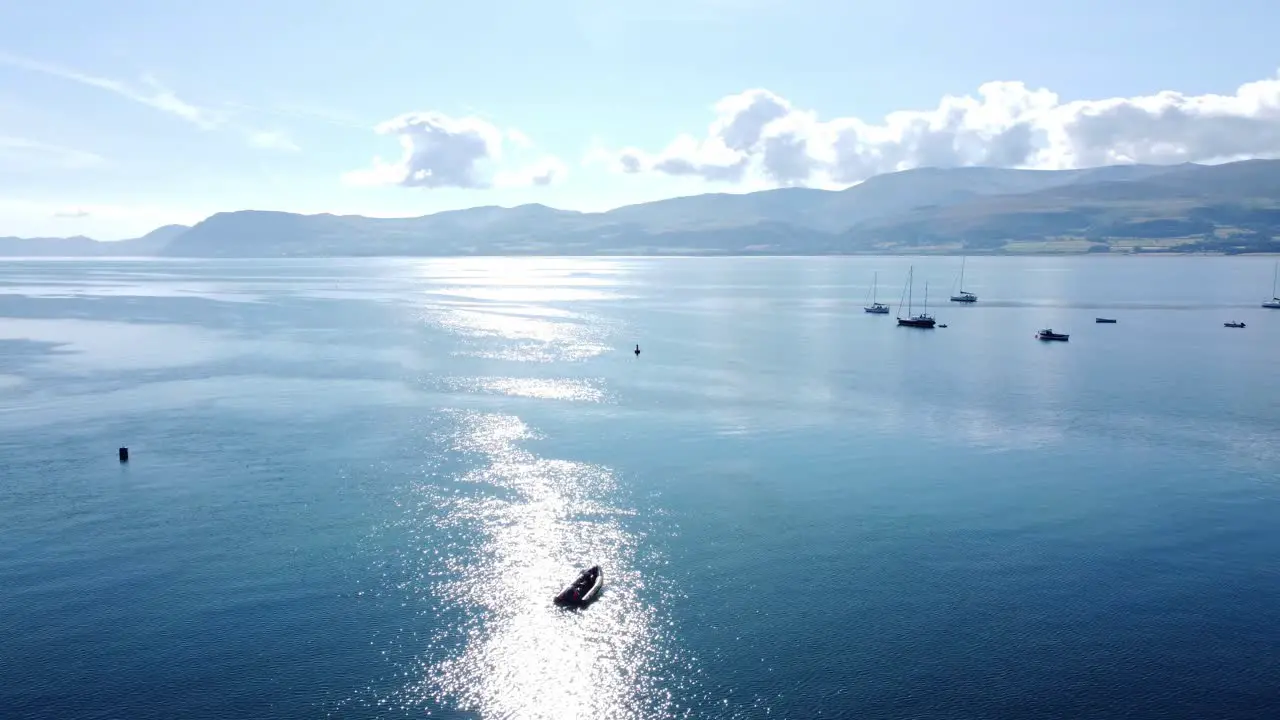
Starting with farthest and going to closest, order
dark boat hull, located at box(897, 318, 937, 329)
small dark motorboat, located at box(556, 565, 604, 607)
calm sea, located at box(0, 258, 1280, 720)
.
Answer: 1. dark boat hull, located at box(897, 318, 937, 329)
2. small dark motorboat, located at box(556, 565, 604, 607)
3. calm sea, located at box(0, 258, 1280, 720)

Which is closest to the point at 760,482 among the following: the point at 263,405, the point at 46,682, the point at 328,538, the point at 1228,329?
the point at 328,538

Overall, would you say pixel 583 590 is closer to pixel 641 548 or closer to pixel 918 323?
pixel 641 548

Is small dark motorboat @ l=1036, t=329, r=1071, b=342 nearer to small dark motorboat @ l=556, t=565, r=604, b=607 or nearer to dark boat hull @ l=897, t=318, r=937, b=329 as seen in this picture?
dark boat hull @ l=897, t=318, r=937, b=329

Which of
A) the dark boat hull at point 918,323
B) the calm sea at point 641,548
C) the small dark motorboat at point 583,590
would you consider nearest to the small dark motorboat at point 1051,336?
the dark boat hull at point 918,323

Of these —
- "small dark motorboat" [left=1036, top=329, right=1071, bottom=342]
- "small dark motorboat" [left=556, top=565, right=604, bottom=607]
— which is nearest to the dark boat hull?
"small dark motorboat" [left=1036, top=329, right=1071, bottom=342]

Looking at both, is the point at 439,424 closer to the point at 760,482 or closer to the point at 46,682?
the point at 760,482

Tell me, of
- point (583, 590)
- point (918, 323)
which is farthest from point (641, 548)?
point (918, 323)
